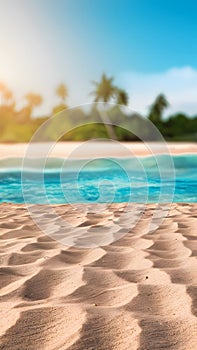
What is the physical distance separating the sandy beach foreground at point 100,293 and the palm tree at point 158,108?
42629 millimetres

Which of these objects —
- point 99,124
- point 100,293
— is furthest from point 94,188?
point 99,124

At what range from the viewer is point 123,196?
28.3 ft

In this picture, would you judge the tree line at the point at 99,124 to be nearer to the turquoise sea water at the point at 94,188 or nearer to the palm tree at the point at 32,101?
the palm tree at the point at 32,101

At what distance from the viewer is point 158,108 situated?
45.6m

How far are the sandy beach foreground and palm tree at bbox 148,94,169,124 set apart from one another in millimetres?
42629

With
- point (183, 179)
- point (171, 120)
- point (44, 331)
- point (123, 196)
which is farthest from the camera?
point (171, 120)

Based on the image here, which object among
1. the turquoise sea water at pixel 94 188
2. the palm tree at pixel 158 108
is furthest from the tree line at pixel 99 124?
the turquoise sea water at pixel 94 188

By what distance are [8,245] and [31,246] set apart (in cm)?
18

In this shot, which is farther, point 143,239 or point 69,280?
point 143,239

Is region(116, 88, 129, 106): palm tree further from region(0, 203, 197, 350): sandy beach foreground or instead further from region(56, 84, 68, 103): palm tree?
region(0, 203, 197, 350): sandy beach foreground

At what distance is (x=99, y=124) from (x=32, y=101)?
818 centimetres

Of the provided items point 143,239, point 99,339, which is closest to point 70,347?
point 99,339

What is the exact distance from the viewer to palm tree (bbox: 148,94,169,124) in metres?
45.0

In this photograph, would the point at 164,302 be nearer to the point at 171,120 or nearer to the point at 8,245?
the point at 8,245
